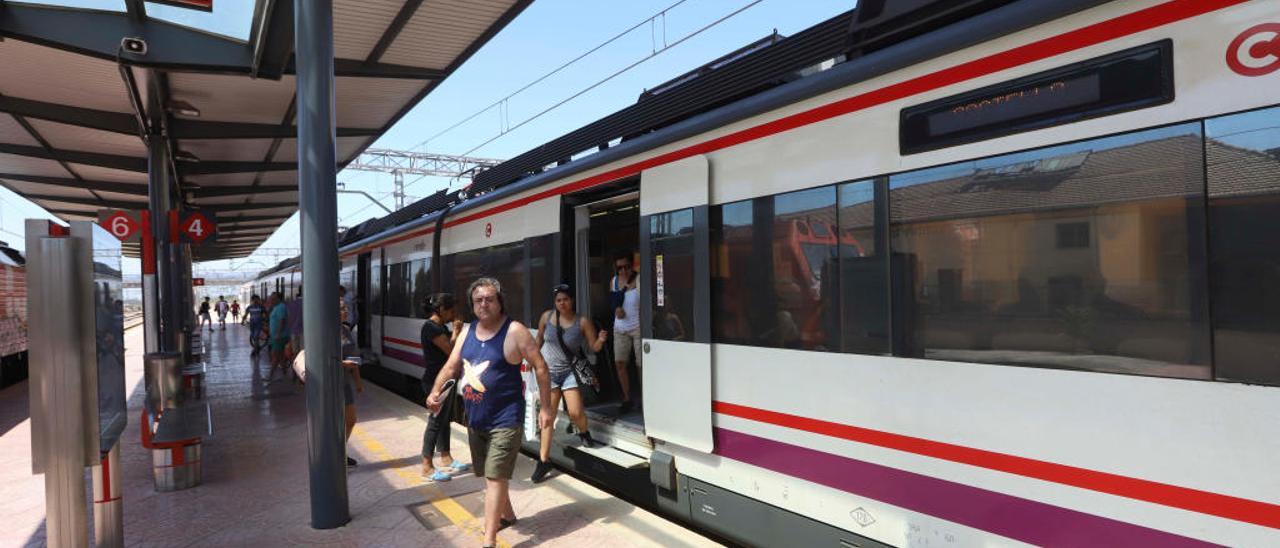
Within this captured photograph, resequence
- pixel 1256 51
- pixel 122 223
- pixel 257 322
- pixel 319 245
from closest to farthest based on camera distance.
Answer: pixel 1256 51 < pixel 319 245 < pixel 122 223 < pixel 257 322

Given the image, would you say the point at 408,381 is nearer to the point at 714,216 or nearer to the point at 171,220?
the point at 171,220

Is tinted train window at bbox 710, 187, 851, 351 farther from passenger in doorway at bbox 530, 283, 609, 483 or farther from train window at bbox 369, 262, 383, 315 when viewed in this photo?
train window at bbox 369, 262, 383, 315

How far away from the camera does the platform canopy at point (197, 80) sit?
6922 millimetres

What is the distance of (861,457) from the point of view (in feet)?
11.1

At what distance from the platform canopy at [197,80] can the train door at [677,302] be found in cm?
326

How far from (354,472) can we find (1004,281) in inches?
212

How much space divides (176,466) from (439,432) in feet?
6.73

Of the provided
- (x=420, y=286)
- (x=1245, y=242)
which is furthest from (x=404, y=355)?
(x=1245, y=242)

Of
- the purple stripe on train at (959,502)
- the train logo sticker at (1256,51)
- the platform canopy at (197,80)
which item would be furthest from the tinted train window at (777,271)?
the platform canopy at (197,80)

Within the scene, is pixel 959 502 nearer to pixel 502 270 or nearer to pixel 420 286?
pixel 502 270

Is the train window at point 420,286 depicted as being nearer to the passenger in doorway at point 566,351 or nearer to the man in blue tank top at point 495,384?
the passenger in doorway at point 566,351

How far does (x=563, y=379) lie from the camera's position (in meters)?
5.96

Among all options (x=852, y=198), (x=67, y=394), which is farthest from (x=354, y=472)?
(x=852, y=198)

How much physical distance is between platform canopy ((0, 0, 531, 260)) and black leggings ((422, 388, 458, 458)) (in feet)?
12.7
